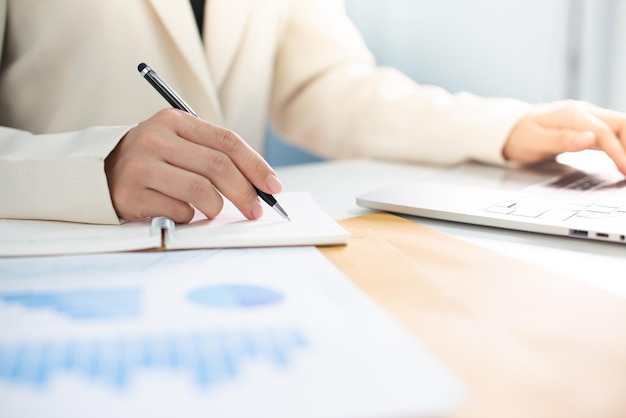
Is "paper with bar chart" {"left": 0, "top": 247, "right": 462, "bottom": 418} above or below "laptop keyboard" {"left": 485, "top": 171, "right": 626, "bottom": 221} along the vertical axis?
below

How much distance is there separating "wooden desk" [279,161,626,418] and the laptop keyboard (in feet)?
0.12

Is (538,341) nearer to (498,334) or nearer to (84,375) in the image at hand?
(498,334)

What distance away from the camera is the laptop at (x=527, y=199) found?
1.86 ft

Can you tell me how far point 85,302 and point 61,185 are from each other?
0.22 meters

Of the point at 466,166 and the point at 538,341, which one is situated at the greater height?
the point at 466,166


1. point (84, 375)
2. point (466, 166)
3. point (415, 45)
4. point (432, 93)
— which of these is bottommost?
point (84, 375)

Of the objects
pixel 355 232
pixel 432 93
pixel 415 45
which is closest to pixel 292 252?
pixel 355 232

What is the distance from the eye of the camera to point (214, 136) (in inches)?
23.0

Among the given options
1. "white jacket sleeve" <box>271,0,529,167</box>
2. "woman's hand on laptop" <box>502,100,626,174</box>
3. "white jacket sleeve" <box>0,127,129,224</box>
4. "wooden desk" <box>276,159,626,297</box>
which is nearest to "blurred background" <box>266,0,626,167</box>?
"white jacket sleeve" <box>271,0,529,167</box>

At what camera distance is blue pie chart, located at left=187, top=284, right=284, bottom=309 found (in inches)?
15.2

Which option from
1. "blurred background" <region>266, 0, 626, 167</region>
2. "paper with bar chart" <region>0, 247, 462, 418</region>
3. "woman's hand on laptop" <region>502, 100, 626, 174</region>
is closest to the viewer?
"paper with bar chart" <region>0, 247, 462, 418</region>

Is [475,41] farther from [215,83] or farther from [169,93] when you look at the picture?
[169,93]

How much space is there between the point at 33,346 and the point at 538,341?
0.27 metres

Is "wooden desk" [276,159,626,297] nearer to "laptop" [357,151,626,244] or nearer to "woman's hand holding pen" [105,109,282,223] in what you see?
"laptop" [357,151,626,244]
